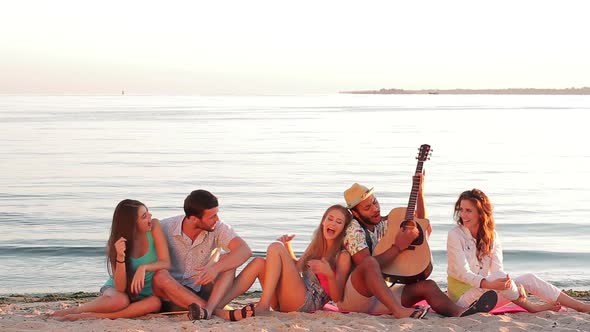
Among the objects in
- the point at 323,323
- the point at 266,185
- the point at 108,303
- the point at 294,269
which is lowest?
the point at 323,323

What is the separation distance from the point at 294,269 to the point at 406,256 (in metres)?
0.89

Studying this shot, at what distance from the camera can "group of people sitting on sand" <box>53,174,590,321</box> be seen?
736 centimetres

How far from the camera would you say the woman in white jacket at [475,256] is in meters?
7.45

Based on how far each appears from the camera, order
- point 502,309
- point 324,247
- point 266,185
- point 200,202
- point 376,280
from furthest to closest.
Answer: point 266,185, point 502,309, point 324,247, point 376,280, point 200,202

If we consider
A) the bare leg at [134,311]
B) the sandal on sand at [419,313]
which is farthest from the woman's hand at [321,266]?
the bare leg at [134,311]

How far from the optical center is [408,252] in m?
7.70

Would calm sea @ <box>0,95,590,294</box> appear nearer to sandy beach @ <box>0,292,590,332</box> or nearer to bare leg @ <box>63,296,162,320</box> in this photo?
bare leg @ <box>63,296,162,320</box>

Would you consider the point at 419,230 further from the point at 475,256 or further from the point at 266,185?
the point at 266,185

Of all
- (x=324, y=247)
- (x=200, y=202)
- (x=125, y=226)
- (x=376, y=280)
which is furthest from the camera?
(x=324, y=247)

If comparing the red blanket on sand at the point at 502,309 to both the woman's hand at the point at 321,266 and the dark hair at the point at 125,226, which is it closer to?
the woman's hand at the point at 321,266

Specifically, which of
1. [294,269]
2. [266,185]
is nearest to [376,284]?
[294,269]

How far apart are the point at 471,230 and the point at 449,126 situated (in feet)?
154

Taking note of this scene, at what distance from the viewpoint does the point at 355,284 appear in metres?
7.60

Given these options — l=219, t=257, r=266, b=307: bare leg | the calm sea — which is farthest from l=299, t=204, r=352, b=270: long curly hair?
the calm sea
